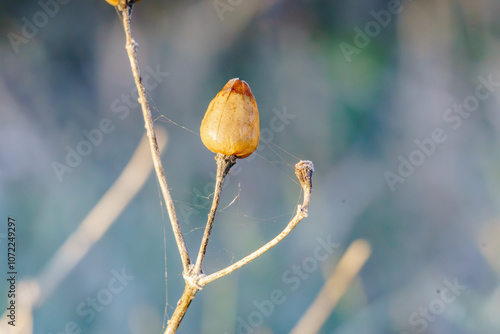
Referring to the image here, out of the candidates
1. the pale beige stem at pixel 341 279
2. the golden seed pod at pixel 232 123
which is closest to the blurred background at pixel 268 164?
the pale beige stem at pixel 341 279

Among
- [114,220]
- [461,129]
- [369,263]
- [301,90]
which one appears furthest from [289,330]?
[461,129]

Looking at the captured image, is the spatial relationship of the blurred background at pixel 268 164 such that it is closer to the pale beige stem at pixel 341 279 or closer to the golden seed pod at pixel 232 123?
the pale beige stem at pixel 341 279

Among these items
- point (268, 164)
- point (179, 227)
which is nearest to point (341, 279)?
point (268, 164)

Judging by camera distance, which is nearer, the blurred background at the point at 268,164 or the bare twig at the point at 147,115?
the bare twig at the point at 147,115

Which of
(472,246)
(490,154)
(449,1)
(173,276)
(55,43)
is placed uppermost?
(449,1)

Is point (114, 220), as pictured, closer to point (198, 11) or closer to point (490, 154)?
point (198, 11)
